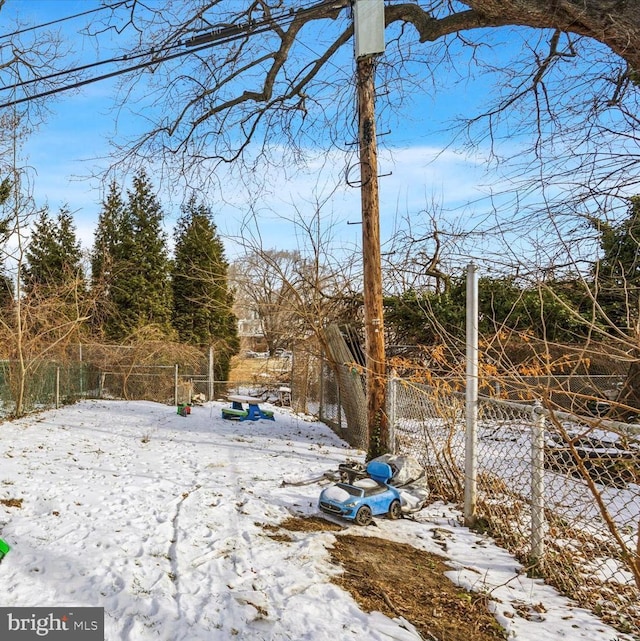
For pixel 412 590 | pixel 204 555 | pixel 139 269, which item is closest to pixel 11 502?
pixel 204 555

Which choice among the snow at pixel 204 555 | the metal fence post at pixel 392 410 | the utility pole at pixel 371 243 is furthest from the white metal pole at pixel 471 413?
the utility pole at pixel 371 243

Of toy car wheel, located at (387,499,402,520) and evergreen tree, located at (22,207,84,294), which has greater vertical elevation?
evergreen tree, located at (22,207,84,294)

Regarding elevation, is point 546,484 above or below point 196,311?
below

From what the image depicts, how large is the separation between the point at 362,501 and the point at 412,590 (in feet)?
3.81

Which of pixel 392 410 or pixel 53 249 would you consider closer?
pixel 392 410

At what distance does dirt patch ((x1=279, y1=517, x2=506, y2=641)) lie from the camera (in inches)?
99.5

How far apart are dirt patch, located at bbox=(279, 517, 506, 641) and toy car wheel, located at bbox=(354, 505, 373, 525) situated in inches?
7.4

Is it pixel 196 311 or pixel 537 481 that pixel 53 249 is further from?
pixel 537 481

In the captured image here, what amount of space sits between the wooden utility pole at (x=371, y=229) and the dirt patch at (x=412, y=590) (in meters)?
2.88

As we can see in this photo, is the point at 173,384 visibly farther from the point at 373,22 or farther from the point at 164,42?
the point at 373,22

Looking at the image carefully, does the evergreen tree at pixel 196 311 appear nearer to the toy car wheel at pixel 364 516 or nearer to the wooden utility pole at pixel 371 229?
the wooden utility pole at pixel 371 229

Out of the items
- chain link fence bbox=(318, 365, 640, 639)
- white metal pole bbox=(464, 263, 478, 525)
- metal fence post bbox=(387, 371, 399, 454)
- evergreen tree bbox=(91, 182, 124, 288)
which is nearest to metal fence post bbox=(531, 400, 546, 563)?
chain link fence bbox=(318, 365, 640, 639)

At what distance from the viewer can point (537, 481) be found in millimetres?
3105

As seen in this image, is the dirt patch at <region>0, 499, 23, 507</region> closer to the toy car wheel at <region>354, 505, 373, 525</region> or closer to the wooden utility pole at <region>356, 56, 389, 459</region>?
the toy car wheel at <region>354, 505, 373, 525</region>
